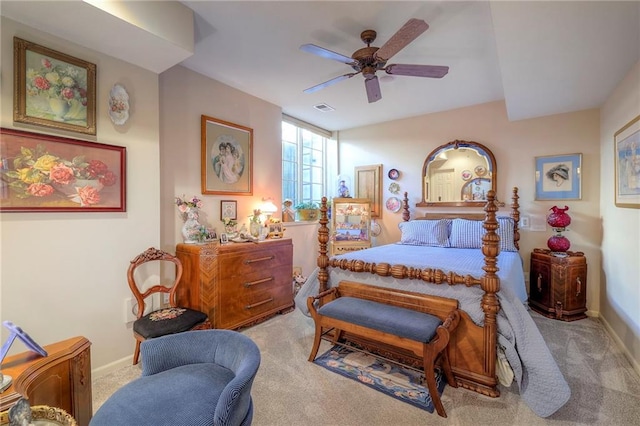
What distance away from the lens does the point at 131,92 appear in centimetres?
236

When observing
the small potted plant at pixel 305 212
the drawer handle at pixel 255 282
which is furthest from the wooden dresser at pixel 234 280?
the small potted plant at pixel 305 212

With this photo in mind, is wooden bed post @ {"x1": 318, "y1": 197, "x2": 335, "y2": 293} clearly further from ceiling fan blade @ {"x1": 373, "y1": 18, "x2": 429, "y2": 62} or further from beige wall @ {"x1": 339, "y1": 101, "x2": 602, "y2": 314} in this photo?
beige wall @ {"x1": 339, "y1": 101, "x2": 602, "y2": 314}

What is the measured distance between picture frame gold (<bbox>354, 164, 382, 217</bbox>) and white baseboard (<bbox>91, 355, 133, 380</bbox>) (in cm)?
369

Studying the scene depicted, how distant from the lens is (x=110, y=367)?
7.47ft

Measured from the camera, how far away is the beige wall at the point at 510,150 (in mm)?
3381

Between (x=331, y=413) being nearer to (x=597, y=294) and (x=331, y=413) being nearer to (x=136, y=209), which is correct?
(x=136, y=209)

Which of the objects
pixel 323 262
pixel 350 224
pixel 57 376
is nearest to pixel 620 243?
pixel 323 262

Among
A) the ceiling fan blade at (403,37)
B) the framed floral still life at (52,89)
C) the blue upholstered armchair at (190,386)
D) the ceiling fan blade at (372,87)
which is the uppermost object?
the ceiling fan blade at (403,37)

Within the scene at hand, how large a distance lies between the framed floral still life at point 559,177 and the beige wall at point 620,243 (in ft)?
0.75

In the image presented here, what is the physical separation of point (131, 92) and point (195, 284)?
5.70 feet

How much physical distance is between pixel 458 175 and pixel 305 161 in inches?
94.4

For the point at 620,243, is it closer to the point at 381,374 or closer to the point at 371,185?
the point at 381,374

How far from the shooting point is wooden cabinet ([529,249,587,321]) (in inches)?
124

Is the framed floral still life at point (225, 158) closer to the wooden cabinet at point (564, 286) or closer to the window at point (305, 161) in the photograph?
the window at point (305, 161)
